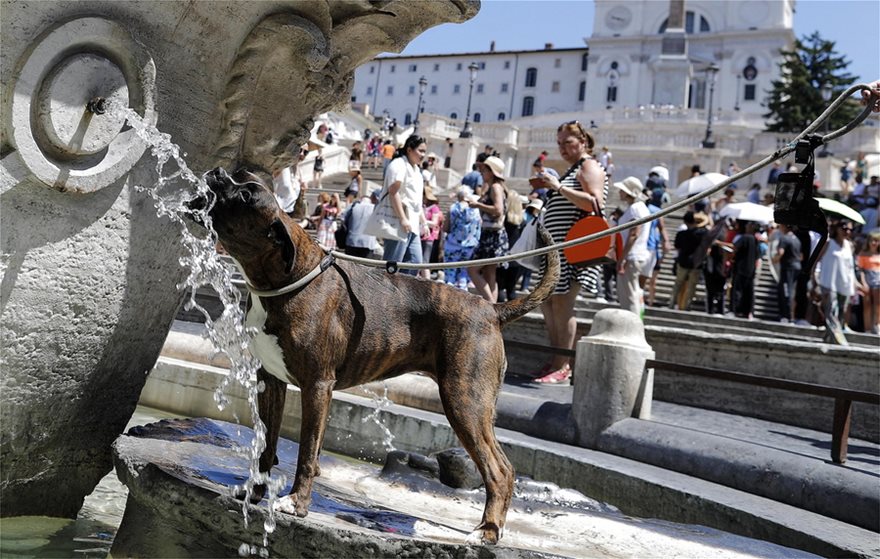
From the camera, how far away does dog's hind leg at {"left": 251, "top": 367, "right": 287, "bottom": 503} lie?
348 cm

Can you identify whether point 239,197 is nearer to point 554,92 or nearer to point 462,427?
point 462,427

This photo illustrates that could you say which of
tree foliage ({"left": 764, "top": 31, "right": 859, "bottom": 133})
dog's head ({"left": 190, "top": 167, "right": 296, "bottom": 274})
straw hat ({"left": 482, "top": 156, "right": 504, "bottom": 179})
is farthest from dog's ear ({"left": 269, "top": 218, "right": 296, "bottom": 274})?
tree foliage ({"left": 764, "top": 31, "right": 859, "bottom": 133})

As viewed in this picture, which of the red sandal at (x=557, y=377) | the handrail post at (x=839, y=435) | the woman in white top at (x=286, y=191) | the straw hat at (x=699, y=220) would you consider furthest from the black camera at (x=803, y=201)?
the straw hat at (x=699, y=220)

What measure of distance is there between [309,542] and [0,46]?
206cm

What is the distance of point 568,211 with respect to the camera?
802 centimetres

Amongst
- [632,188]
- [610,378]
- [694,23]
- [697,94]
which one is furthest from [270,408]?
[694,23]

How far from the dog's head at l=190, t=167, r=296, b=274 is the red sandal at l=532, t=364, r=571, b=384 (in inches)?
216


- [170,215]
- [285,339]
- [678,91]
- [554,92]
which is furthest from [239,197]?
[554,92]

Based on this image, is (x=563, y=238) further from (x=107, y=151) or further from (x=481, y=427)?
(x=107, y=151)

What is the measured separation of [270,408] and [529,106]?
95604mm

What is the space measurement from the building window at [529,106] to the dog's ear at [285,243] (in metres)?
95.6

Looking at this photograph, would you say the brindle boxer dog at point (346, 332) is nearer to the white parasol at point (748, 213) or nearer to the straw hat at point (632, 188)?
the straw hat at point (632, 188)

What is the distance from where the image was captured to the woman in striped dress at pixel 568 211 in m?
7.62

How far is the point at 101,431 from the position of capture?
4.16m
